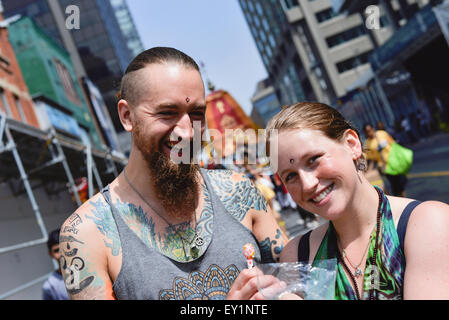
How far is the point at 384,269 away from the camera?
1.55 m

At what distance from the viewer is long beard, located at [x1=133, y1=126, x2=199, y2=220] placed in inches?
82.1

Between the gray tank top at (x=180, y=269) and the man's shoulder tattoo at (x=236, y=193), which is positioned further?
the man's shoulder tattoo at (x=236, y=193)

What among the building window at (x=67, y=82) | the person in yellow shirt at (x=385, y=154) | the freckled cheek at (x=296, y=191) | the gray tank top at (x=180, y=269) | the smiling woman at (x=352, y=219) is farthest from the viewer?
the building window at (x=67, y=82)

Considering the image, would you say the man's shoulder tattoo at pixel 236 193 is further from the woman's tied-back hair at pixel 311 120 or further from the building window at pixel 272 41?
the building window at pixel 272 41

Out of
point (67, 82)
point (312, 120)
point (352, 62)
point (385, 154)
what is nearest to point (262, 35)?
point (352, 62)

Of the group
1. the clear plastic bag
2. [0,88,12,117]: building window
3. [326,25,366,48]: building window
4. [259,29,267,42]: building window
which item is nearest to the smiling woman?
the clear plastic bag

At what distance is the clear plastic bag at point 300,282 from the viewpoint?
1.27 m

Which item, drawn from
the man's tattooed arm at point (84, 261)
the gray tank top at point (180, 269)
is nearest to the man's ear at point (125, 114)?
the gray tank top at point (180, 269)

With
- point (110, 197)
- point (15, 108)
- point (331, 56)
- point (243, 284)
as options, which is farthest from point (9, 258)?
point (331, 56)

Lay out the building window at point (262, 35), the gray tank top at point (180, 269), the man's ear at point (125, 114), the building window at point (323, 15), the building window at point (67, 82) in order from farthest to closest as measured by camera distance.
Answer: the building window at point (262, 35) < the building window at point (323, 15) < the building window at point (67, 82) < the man's ear at point (125, 114) < the gray tank top at point (180, 269)

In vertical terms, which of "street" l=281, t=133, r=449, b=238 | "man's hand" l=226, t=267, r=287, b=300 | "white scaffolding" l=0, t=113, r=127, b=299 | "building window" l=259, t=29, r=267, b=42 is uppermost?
"building window" l=259, t=29, r=267, b=42

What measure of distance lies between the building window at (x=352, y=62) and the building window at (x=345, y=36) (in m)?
2.77

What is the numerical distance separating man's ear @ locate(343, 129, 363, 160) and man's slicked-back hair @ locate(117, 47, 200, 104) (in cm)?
87

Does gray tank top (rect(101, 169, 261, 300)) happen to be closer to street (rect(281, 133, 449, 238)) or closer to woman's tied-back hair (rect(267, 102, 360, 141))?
woman's tied-back hair (rect(267, 102, 360, 141))
